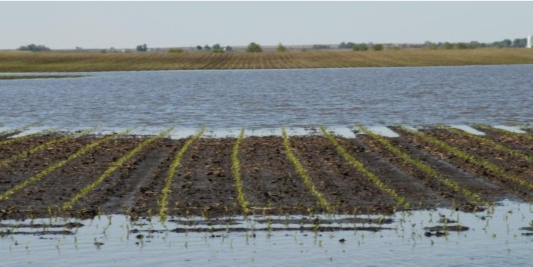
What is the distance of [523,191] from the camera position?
69.8ft

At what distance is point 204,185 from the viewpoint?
2248cm

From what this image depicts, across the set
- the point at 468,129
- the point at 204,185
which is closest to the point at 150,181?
the point at 204,185

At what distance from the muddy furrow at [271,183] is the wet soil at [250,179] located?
2 centimetres

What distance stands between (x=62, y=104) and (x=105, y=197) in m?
41.7

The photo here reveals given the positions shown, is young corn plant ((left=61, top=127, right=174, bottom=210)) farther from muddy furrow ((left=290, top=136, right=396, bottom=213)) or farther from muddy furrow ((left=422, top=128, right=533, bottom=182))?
muddy furrow ((left=422, top=128, right=533, bottom=182))

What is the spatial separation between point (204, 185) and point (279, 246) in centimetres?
682

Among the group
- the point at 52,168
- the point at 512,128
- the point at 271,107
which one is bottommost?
the point at 271,107

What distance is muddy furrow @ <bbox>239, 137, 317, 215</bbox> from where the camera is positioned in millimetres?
19422

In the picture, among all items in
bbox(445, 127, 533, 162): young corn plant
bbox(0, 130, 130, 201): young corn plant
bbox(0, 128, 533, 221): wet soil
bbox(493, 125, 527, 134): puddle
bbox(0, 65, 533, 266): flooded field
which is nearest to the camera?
bbox(0, 65, 533, 266): flooded field

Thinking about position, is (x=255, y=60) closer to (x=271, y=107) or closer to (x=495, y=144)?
(x=271, y=107)

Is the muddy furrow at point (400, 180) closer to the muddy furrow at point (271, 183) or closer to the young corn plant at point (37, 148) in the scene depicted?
the muddy furrow at point (271, 183)

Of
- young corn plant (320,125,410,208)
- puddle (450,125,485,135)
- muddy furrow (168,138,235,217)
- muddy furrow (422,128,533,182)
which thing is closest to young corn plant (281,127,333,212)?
young corn plant (320,125,410,208)

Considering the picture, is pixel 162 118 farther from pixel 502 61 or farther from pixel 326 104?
pixel 502 61

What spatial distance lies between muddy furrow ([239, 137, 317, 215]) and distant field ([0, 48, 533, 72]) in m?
117
